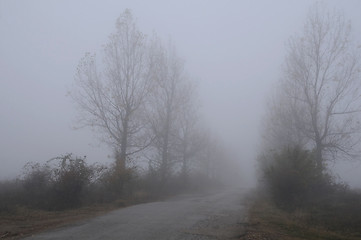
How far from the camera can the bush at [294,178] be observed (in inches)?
628

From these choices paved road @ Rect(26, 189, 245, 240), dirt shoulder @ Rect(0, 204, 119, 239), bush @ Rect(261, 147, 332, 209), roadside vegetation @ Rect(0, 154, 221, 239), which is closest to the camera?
paved road @ Rect(26, 189, 245, 240)

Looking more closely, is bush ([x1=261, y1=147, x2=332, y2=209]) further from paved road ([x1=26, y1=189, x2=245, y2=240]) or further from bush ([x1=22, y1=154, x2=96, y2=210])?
bush ([x1=22, y1=154, x2=96, y2=210])

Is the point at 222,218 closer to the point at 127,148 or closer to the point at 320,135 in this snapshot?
the point at 127,148

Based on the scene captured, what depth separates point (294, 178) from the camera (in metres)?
15.9

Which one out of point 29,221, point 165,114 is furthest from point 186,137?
point 29,221

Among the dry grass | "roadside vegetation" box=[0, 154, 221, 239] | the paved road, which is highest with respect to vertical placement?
"roadside vegetation" box=[0, 154, 221, 239]

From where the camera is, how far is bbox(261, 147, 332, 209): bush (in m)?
15.9

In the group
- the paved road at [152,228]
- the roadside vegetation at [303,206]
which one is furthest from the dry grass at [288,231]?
the paved road at [152,228]

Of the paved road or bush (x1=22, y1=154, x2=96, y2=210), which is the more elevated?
bush (x1=22, y1=154, x2=96, y2=210)

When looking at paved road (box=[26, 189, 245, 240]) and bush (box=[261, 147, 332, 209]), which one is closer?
paved road (box=[26, 189, 245, 240])

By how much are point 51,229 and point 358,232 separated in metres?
8.91

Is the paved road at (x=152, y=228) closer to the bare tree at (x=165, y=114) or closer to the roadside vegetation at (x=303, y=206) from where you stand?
the roadside vegetation at (x=303, y=206)

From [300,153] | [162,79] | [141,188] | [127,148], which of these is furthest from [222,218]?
[162,79]

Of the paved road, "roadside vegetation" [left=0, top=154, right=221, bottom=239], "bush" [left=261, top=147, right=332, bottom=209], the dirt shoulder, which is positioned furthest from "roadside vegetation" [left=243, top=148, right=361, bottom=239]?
"roadside vegetation" [left=0, top=154, right=221, bottom=239]
